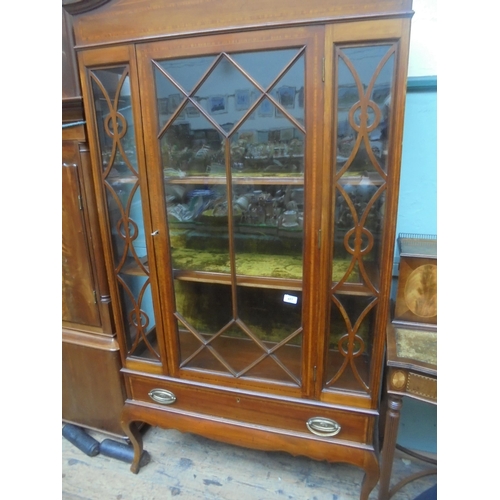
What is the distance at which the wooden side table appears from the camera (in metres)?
0.84

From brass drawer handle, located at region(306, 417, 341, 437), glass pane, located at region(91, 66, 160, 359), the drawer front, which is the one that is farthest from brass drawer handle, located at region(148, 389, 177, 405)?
brass drawer handle, located at region(306, 417, 341, 437)

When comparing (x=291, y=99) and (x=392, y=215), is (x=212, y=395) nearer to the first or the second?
(x=392, y=215)

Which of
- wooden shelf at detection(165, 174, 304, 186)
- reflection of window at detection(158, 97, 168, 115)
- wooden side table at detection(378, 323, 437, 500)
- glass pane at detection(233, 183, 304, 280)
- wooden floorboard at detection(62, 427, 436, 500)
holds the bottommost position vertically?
wooden floorboard at detection(62, 427, 436, 500)

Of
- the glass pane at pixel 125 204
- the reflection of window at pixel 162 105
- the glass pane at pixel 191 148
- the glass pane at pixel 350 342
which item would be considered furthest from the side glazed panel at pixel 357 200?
the glass pane at pixel 125 204

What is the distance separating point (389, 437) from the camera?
925mm

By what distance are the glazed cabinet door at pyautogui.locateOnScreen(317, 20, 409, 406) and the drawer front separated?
0.21 feet

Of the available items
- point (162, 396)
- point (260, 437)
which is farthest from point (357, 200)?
point (162, 396)

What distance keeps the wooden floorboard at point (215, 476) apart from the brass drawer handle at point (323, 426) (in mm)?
345

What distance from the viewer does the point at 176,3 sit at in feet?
2.53

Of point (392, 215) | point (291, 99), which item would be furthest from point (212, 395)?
point (291, 99)

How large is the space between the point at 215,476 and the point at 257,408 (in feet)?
1.37

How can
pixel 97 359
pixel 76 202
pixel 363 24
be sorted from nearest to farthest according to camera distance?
pixel 363 24 → pixel 76 202 → pixel 97 359

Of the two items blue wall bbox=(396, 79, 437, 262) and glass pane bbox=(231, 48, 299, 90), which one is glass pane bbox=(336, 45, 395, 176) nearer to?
glass pane bbox=(231, 48, 299, 90)
